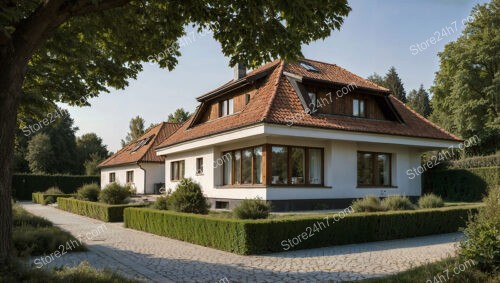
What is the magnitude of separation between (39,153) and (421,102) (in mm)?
63671

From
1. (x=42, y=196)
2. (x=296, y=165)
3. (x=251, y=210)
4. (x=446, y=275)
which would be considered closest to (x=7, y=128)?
(x=251, y=210)

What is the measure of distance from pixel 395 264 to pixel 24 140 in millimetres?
60197

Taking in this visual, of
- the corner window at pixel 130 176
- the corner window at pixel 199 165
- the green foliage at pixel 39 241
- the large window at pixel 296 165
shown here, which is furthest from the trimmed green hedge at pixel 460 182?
the corner window at pixel 130 176

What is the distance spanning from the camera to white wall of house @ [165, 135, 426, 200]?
1836 cm

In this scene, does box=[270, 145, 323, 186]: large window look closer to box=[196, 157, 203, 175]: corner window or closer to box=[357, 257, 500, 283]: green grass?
box=[196, 157, 203, 175]: corner window

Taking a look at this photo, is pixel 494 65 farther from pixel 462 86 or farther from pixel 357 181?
pixel 357 181

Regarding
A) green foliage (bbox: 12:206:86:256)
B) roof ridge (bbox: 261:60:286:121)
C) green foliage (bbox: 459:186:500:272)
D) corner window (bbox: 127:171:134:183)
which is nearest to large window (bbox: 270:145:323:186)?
roof ridge (bbox: 261:60:286:121)

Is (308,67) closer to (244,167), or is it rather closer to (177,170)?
(244,167)

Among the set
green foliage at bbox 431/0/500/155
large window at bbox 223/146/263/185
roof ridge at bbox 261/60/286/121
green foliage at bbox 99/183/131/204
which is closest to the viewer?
roof ridge at bbox 261/60/286/121

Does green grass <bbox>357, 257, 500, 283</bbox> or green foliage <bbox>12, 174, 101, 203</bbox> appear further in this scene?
green foliage <bbox>12, 174, 101, 203</bbox>

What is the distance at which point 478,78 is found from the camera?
40.8m

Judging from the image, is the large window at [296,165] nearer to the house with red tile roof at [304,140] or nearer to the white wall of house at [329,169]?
the house with red tile roof at [304,140]

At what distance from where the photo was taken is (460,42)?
42750 mm

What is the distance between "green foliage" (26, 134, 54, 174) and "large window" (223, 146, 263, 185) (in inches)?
1603
